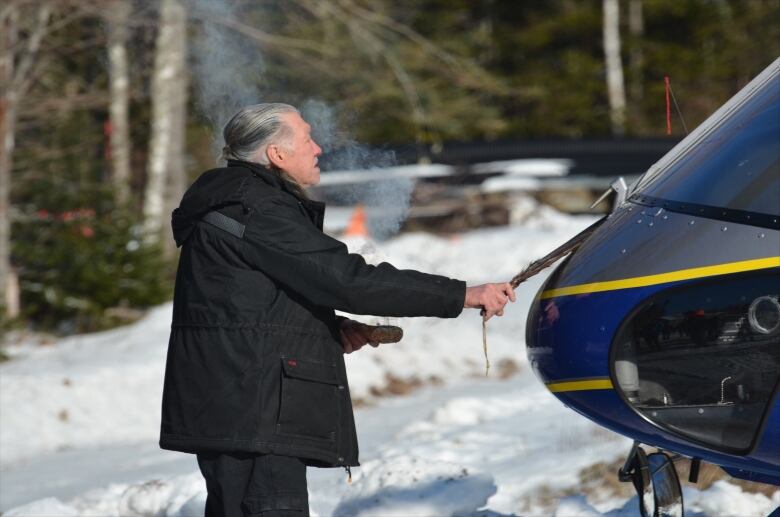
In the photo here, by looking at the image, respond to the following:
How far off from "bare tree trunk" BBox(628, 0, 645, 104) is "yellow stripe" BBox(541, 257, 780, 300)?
2706 cm

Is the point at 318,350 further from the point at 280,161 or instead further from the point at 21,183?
the point at 21,183

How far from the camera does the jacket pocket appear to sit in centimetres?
357

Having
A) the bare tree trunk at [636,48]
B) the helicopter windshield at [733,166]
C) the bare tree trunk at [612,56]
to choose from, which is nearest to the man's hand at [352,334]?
the helicopter windshield at [733,166]

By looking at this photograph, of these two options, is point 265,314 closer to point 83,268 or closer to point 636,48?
point 83,268

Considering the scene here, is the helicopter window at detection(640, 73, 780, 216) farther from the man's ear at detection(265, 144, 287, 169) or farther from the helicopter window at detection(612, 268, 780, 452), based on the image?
the man's ear at detection(265, 144, 287, 169)

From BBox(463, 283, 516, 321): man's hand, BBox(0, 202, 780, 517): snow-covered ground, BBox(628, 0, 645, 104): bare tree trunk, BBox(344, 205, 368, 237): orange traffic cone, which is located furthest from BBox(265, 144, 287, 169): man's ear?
BBox(628, 0, 645, 104): bare tree trunk

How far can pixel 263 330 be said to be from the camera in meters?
3.59

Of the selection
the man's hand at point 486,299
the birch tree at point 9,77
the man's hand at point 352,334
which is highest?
the birch tree at point 9,77

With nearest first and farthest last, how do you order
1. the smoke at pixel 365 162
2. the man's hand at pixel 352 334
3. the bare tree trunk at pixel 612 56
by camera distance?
1. the man's hand at pixel 352 334
2. the smoke at pixel 365 162
3. the bare tree trunk at pixel 612 56

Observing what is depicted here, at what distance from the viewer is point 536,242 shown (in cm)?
1762

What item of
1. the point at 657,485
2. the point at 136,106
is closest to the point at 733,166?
the point at 657,485

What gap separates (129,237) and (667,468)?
9.43 meters

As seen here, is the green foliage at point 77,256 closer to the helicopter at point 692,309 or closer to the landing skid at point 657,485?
A: the landing skid at point 657,485

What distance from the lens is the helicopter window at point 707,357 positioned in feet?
11.3
